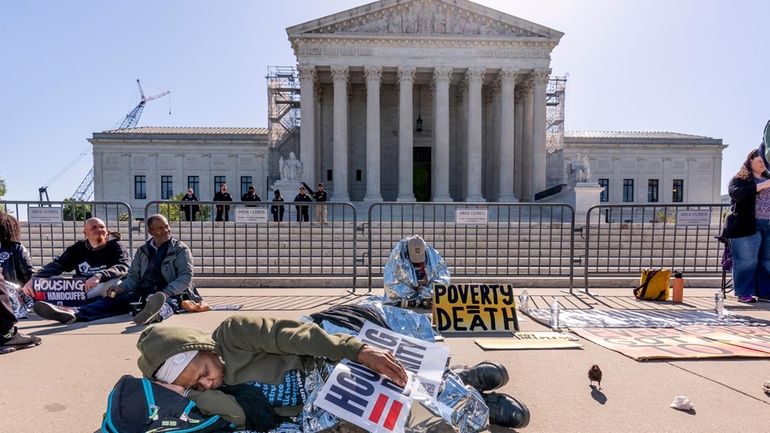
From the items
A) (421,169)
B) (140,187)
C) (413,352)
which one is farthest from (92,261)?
(140,187)

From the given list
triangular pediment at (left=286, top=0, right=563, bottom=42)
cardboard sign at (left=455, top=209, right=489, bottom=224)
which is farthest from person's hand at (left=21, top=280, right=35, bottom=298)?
triangular pediment at (left=286, top=0, right=563, bottom=42)

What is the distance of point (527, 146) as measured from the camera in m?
31.4

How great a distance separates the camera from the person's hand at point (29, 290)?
566 cm

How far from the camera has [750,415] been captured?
284 cm

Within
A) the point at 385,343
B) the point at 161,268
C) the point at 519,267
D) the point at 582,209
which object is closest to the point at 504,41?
the point at 582,209

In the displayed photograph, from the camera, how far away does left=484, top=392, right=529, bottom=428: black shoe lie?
103 inches

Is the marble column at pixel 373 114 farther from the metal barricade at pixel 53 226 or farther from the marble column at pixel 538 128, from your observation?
the metal barricade at pixel 53 226

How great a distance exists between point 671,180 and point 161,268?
4851 centimetres

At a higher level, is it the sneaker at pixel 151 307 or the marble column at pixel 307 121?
the marble column at pixel 307 121

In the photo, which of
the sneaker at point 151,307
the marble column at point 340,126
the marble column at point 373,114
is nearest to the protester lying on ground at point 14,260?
the sneaker at point 151,307

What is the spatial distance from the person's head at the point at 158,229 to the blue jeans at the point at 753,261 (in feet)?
25.1

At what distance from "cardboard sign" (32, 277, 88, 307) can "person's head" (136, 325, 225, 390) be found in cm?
461

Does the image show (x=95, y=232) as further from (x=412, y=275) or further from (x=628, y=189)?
(x=628, y=189)

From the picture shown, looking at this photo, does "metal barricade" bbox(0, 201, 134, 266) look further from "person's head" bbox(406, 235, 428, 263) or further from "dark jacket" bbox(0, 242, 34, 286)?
"person's head" bbox(406, 235, 428, 263)
